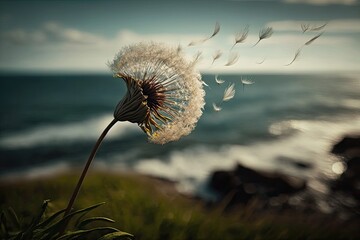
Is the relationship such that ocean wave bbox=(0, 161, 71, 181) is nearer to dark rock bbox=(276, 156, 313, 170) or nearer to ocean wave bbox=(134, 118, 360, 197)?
ocean wave bbox=(134, 118, 360, 197)

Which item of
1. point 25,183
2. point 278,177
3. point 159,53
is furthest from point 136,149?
point 159,53

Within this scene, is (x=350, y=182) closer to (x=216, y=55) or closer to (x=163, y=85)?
(x=216, y=55)

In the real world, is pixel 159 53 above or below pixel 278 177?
above

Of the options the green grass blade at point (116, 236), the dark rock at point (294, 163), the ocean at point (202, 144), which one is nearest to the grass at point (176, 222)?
the green grass blade at point (116, 236)

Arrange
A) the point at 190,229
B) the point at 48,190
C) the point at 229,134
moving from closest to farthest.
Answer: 1. the point at 190,229
2. the point at 48,190
3. the point at 229,134

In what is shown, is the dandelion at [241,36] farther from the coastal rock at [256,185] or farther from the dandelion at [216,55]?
the coastal rock at [256,185]

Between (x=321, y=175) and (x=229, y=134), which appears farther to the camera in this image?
(x=229, y=134)

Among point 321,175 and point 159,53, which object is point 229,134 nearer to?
point 321,175
